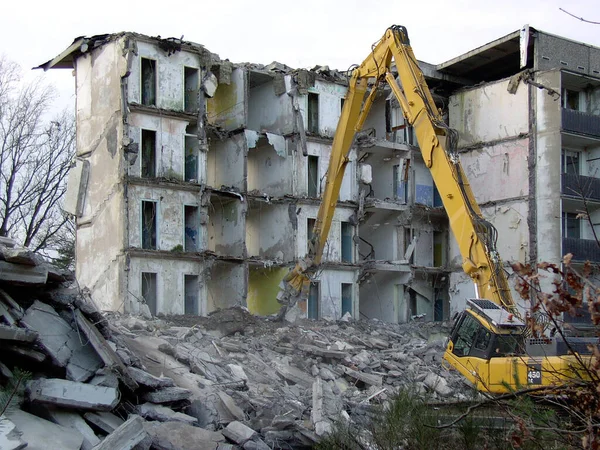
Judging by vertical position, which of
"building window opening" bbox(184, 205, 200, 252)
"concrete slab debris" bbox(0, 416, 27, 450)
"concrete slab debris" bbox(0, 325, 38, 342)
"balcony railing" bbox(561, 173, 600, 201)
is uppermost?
"balcony railing" bbox(561, 173, 600, 201)

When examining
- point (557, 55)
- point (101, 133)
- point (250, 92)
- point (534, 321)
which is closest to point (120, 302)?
point (101, 133)

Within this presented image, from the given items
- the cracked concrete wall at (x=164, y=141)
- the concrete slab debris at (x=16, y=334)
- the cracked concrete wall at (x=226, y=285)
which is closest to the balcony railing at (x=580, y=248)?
the cracked concrete wall at (x=226, y=285)

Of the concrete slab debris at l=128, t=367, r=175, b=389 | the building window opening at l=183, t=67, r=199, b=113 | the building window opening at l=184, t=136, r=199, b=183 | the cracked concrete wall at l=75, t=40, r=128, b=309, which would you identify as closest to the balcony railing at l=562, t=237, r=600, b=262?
the building window opening at l=184, t=136, r=199, b=183

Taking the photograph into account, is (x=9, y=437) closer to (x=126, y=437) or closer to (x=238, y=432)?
(x=126, y=437)

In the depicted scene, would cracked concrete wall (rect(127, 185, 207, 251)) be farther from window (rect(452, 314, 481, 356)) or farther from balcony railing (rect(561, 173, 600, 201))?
window (rect(452, 314, 481, 356))

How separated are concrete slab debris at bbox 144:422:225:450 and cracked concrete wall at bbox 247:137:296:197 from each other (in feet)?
77.7

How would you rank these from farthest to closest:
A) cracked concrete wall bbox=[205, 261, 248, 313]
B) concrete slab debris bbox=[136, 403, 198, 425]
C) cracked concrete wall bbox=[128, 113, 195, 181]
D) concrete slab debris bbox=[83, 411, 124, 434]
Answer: cracked concrete wall bbox=[205, 261, 248, 313] < cracked concrete wall bbox=[128, 113, 195, 181] < concrete slab debris bbox=[136, 403, 198, 425] < concrete slab debris bbox=[83, 411, 124, 434]

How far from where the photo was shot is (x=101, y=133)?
32.1 m

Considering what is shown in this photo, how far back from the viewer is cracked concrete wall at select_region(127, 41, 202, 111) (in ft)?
103

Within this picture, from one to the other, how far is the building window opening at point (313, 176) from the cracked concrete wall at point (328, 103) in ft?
3.84

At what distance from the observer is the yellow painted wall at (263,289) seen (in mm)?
35031

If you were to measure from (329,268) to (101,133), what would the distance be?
1090 cm

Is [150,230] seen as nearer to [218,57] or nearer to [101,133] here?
[101,133]

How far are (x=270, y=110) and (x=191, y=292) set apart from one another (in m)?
9.48
